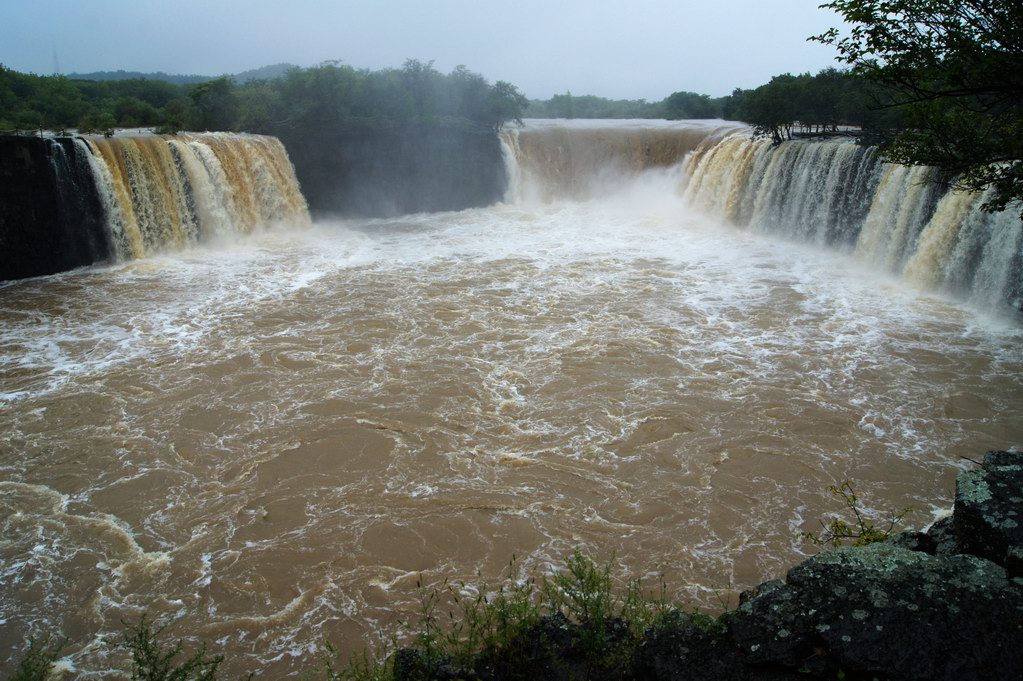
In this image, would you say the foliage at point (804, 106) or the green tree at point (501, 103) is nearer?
the foliage at point (804, 106)

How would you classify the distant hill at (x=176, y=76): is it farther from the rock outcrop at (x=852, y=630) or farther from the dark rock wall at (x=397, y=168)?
the rock outcrop at (x=852, y=630)

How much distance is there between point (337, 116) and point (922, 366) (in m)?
17.9

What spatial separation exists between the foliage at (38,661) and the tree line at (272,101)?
44.5 ft

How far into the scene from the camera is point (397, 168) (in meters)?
21.7

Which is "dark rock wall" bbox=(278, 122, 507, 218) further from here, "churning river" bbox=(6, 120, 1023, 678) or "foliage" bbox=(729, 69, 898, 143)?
"foliage" bbox=(729, 69, 898, 143)

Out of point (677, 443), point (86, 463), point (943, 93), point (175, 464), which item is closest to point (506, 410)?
point (677, 443)

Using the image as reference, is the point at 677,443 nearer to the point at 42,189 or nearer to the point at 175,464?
the point at 175,464

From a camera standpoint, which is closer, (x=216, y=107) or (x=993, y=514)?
(x=993, y=514)

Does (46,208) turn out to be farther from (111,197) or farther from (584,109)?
(584,109)

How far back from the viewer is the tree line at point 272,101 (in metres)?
18.5

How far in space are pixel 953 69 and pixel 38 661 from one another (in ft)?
22.7

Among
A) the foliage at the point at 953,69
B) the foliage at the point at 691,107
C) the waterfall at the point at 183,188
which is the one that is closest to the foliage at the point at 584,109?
the foliage at the point at 691,107

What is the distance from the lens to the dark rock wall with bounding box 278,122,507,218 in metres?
20.1

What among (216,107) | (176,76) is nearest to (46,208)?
(216,107)
